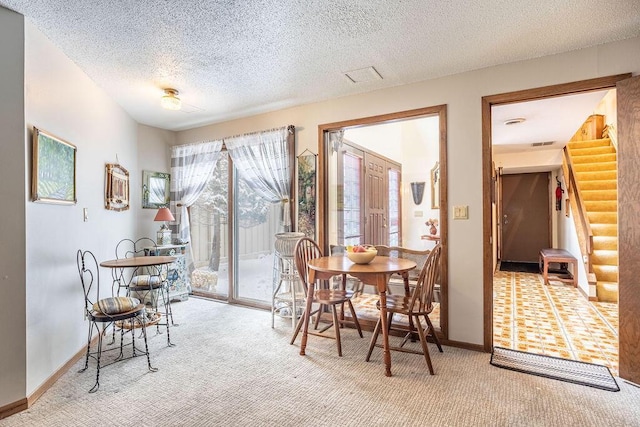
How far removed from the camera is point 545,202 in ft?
24.2

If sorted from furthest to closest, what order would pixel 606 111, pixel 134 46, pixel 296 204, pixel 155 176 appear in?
1. pixel 606 111
2. pixel 155 176
3. pixel 296 204
4. pixel 134 46

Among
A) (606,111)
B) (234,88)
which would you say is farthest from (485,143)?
(606,111)

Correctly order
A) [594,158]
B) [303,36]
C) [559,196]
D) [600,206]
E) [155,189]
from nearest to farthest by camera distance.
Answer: [303,36] → [155,189] → [600,206] → [594,158] → [559,196]

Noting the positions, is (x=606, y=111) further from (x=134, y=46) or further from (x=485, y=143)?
(x=134, y=46)

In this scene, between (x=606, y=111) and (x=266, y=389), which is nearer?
(x=266, y=389)

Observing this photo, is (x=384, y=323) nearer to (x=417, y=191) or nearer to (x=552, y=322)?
(x=417, y=191)

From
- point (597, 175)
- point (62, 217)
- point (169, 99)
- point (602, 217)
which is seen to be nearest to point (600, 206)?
point (602, 217)

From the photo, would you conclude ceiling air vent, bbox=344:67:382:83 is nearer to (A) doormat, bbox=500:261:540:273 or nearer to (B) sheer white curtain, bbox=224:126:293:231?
(B) sheer white curtain, bbox=224:126:293:231

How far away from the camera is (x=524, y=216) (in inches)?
297

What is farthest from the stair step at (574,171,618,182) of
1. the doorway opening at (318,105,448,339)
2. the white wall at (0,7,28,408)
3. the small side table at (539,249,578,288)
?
the white wall at (0,7,28,408)

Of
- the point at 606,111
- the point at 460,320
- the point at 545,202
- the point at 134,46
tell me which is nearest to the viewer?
the point at 134,46

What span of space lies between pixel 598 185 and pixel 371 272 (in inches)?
198

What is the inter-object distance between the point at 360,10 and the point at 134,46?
1694 mm

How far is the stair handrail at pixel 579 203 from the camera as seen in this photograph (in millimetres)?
4484
